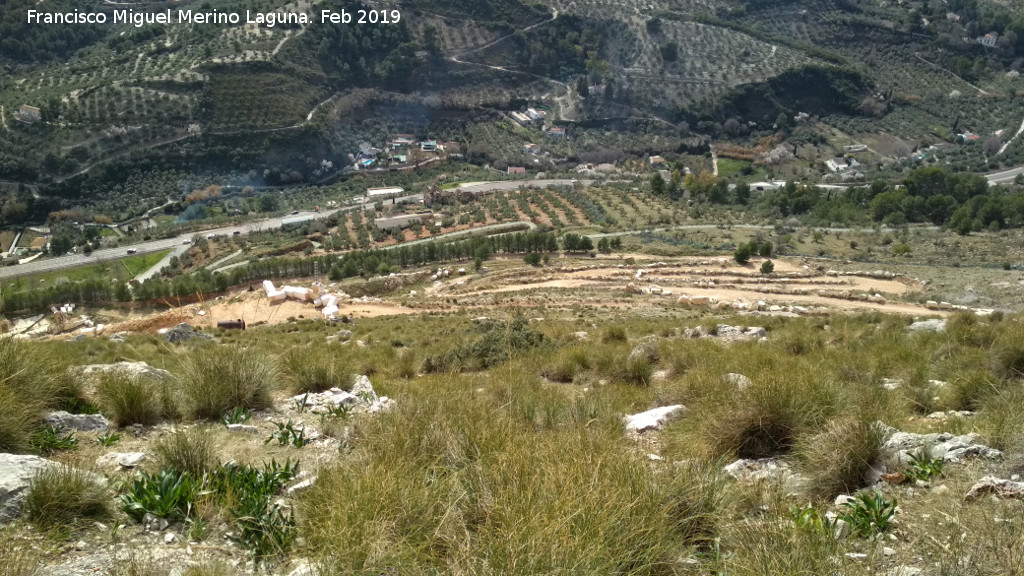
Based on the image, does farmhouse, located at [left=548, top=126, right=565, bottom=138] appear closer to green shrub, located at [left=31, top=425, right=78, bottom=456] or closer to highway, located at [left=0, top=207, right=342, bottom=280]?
highway, located at [left=0, top=207, right=342, bottom=280]

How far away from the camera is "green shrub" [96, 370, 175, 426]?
571cm

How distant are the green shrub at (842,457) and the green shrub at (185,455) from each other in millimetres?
4334

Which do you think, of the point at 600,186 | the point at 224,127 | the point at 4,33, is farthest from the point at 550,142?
the point at 4,33

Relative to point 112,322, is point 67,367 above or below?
above

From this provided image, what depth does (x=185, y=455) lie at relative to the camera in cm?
434

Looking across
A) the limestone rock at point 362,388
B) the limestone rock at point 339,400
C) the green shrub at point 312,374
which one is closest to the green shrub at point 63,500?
the limestone rock at point 339,400

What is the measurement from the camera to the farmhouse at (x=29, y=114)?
2438 inches

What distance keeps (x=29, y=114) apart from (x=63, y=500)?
252 feet

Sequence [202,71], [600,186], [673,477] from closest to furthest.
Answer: [673,477]
[600,186]
[202,71]

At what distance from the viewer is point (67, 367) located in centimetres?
653

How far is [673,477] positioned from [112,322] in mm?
31472

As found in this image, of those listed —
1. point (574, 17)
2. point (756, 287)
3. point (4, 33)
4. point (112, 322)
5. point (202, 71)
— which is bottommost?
point (112, 322)

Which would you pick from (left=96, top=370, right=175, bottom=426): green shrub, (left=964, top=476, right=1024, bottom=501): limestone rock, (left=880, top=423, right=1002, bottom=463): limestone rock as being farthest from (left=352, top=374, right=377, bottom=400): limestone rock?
(left=964, top=476, right=1024, bottom=501): limestone rock

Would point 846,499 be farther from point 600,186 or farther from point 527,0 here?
point 527,0
